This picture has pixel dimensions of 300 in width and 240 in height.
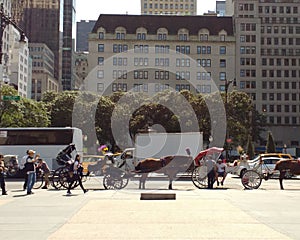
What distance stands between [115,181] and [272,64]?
302 feet

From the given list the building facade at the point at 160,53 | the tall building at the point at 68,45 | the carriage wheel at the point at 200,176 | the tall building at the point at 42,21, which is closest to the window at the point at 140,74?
the building facade at the point at 160,53

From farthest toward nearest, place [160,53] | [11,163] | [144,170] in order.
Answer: [160,53]
[11,163]
[144,170]

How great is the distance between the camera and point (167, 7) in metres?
167

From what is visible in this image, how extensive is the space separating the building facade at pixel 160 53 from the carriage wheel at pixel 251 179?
245 feet

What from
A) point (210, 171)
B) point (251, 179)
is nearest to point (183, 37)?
point (251, 179)

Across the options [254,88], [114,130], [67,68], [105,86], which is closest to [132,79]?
[105,86]

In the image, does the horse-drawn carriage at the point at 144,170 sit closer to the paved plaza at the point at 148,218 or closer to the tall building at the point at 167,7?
the paved plaza at the point at 148,218

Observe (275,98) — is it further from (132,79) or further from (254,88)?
(132,79)

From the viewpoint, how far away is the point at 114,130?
6831 cm

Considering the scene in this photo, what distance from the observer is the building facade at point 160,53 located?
100375 mm

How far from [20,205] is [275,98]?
98.2m

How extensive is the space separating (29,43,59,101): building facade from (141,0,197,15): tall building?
1431 inches

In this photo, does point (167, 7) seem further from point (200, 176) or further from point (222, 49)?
point (200, 176)

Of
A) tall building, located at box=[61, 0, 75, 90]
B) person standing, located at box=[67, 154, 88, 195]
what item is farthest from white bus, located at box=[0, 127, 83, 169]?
tall building, located at box=[61, 0, 75, 90]
